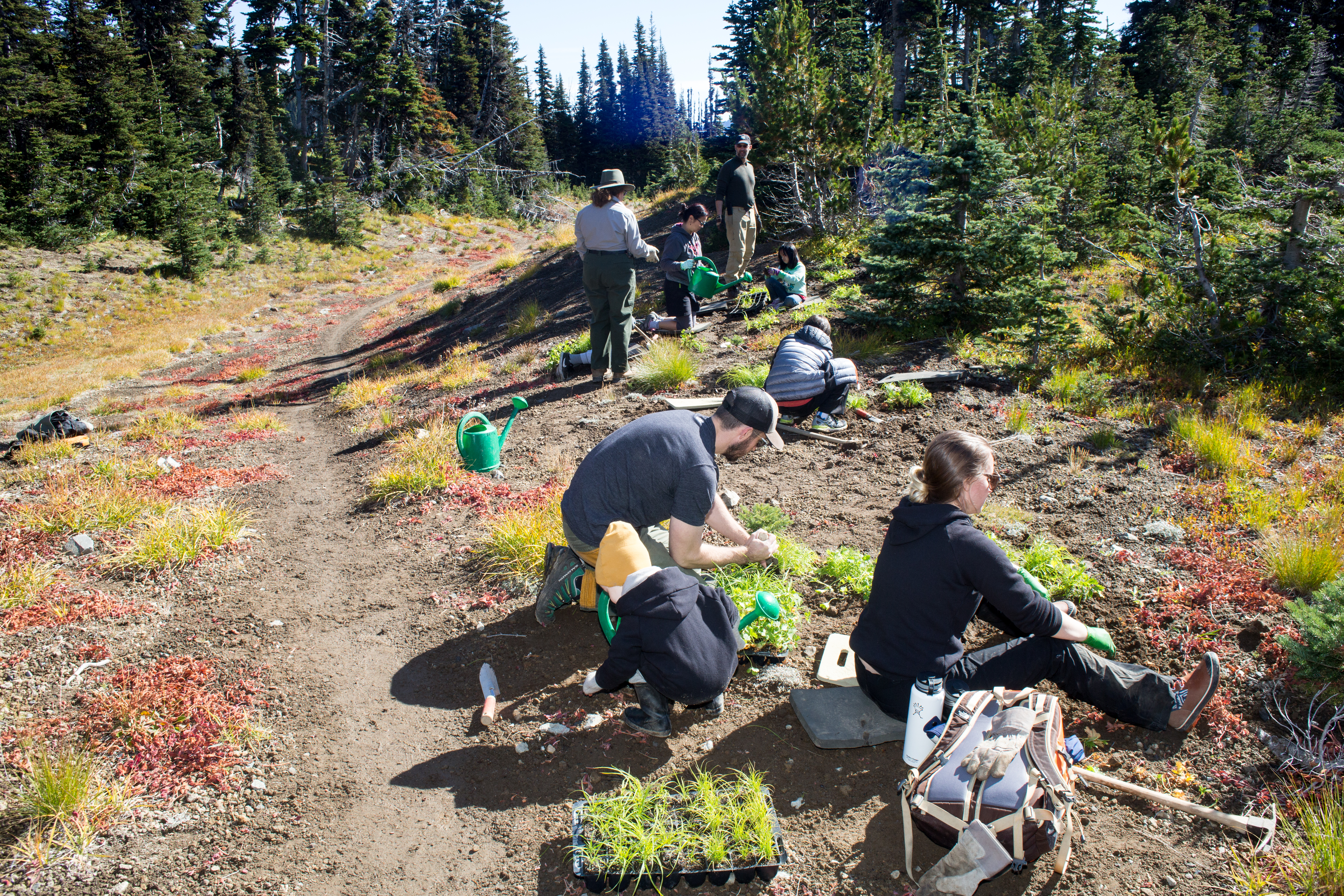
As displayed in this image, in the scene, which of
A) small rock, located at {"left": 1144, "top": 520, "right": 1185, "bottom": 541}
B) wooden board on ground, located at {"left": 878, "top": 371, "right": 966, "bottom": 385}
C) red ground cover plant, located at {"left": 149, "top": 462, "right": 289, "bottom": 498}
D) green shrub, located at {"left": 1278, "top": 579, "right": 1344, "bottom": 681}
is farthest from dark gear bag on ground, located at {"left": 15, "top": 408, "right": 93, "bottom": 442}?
green shrub, located at {"left": 1278, "top": 579, "right": 1344, "bottom": 681}

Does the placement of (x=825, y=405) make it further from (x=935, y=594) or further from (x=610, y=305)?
(x=935, y=594)

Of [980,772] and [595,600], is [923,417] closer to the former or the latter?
[595,600]

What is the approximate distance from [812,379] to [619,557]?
4.28 metres

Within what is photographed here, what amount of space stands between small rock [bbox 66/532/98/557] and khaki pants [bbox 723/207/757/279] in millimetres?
8838

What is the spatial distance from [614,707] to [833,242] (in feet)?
39.2

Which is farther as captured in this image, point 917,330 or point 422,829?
point 917,330

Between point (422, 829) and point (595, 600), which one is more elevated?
point (595, 600)

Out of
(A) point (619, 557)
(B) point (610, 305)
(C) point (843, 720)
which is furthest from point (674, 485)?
(B) point (610, 305)

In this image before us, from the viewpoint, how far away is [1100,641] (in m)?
3.67

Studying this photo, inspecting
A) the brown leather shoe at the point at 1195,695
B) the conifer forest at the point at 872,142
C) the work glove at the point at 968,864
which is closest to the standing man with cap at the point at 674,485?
the work glove at the point at 968,864

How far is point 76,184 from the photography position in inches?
1011

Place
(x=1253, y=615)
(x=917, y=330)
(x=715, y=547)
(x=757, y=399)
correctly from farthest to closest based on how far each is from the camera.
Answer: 1. (x=917, y=330)
2. (x=1253, y=615)
3. (x=715, y=547)
4. (x=757, y=399)

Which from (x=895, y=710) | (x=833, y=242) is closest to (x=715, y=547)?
(x=895, y=710)

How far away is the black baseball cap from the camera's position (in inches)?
138
